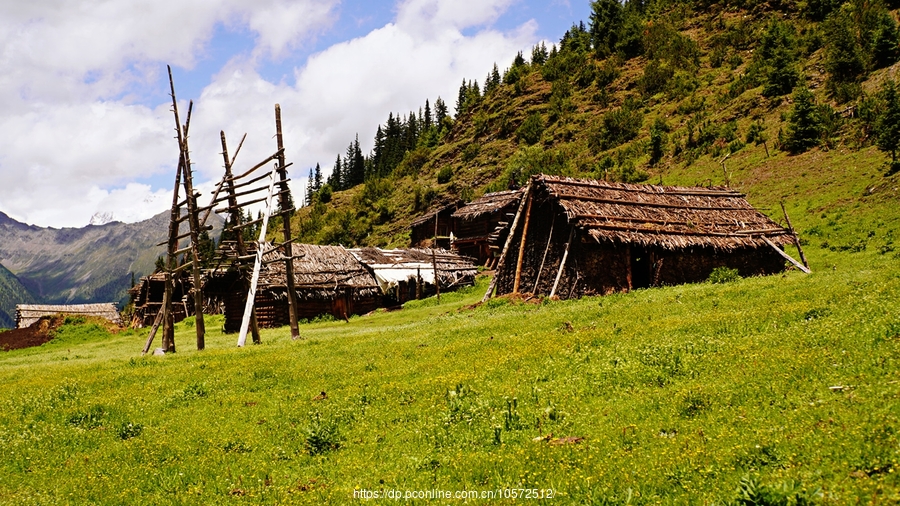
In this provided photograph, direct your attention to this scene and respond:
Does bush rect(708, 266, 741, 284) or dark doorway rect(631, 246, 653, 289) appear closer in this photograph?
bush rect(708, 266, 741, 284)

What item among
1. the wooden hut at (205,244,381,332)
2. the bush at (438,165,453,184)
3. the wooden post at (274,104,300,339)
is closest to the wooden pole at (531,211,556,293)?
the wooden post at (274,104,300,339)

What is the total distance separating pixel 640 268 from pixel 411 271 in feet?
74.6

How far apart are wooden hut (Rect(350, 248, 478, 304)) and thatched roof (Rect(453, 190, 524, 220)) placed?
23.9 ft

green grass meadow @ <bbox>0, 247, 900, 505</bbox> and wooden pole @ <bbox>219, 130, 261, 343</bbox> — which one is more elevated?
wooden pole @ <bbox>219, 130, 261, 343</bbox>

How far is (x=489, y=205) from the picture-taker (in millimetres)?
59156

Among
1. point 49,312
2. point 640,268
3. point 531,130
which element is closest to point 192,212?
point 640,268

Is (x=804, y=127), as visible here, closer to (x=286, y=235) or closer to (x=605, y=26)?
(x=286, y=235)

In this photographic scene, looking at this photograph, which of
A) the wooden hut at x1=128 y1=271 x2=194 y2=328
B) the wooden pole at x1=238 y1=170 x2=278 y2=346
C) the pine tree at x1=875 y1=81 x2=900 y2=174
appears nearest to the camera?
the wooden pole at x1=238 y1=170 x2=278 y2=346

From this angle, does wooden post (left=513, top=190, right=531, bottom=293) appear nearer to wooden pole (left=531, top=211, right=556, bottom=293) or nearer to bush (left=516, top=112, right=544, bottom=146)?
wooden pole (left=531, top=211, right=556, bottom=293)

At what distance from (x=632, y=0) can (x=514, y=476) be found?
133 metres

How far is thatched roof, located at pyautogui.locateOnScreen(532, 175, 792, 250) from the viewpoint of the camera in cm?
2588

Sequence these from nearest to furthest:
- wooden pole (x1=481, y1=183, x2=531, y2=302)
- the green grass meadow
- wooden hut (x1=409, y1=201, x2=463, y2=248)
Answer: the green grass meadow, wooden pole (x1=481, y1=183, x2=531, y2=302), wooden hut (x1=409, y1=201, x2=463, y2=248)

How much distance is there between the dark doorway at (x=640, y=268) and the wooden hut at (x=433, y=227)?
37032 mm

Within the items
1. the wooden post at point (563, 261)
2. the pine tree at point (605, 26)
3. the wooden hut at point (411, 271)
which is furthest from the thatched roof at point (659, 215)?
the pine tree at point (605, 26)
